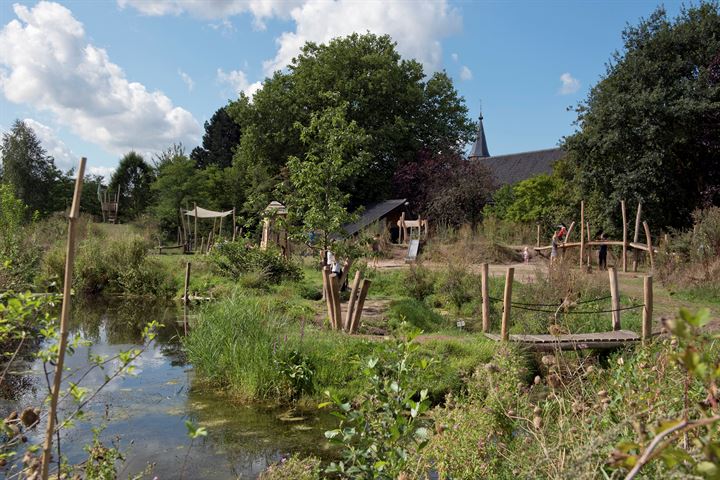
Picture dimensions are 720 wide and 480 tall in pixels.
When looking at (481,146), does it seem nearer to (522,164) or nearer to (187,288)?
(522,164)

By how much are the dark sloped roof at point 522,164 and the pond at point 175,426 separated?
38.9m

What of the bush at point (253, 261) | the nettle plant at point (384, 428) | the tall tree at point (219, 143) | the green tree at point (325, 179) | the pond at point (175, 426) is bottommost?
the pond at point (175, 426)

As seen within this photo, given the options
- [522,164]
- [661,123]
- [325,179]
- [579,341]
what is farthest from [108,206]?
[579,341]

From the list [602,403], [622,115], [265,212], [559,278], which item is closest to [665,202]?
[622,115]

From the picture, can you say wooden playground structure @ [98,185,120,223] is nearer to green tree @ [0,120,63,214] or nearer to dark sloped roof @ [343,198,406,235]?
green tree @ [0,120,63,214]

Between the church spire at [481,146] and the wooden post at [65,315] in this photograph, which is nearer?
the wooden post at [65,315]

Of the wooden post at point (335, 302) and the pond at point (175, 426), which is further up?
the wooden post at point (335, 302)

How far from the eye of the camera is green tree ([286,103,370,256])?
12.3 meters

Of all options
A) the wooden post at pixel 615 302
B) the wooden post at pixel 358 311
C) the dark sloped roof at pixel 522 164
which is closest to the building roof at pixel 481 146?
the dark sloped roof at pixel 522 164

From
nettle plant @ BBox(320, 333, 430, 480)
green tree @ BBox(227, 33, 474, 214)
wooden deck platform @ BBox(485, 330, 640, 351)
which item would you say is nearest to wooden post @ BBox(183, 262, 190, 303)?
wooden deck platform @ BBox(485, 330, 640, 351)

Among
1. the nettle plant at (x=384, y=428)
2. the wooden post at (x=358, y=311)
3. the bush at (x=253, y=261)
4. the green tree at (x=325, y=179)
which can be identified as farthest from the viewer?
the bush at (x=253, y=261)

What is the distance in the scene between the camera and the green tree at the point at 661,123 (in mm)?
20484

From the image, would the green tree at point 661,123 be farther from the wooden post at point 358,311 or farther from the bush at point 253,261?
the wooden post at point 358,311

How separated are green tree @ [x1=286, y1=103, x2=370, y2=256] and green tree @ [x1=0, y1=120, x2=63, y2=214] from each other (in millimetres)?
33113
